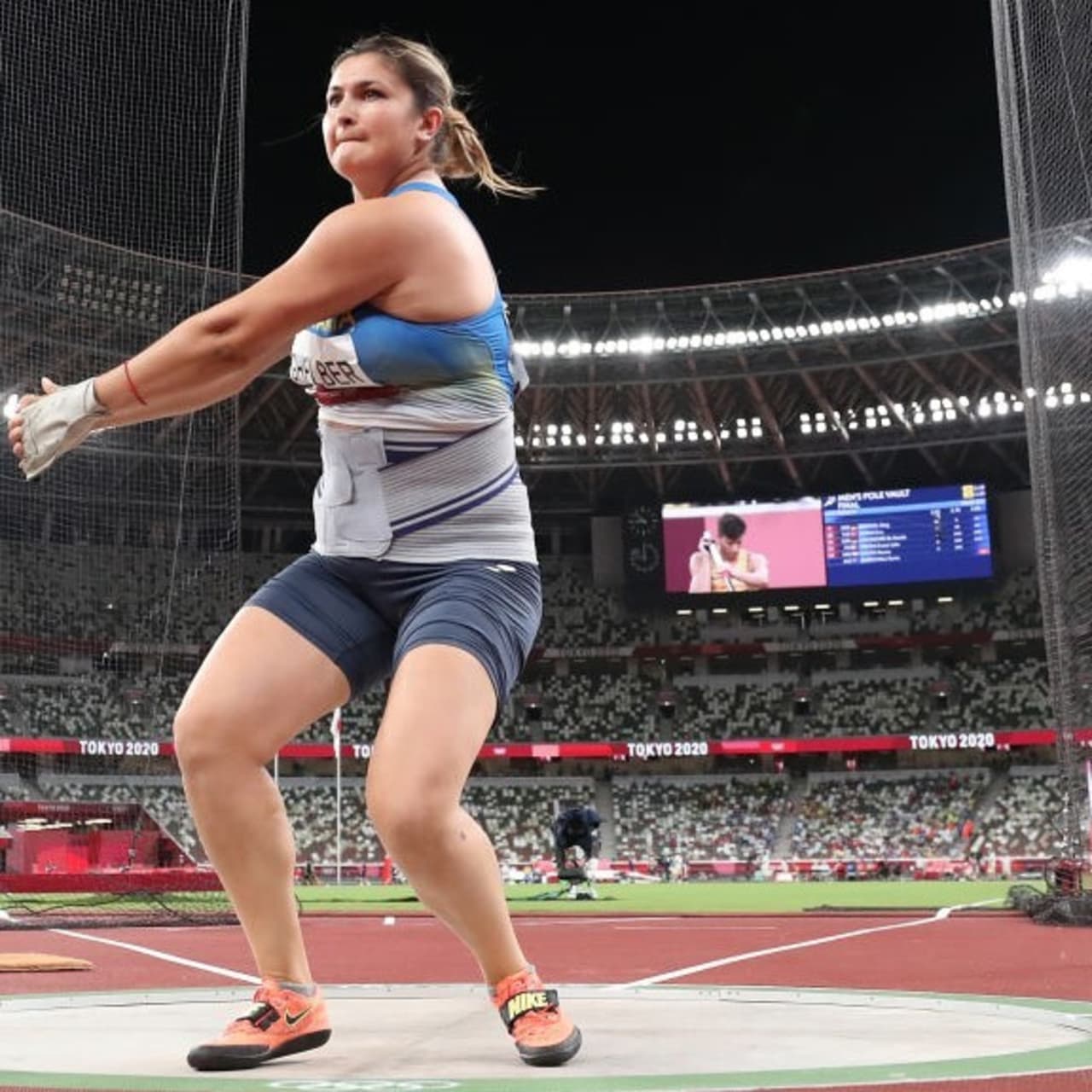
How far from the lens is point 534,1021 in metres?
3.31

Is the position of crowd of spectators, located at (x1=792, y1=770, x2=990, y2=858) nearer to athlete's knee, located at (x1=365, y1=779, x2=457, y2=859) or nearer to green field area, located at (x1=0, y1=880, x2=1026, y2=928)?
green field area, located at (x1=0, y1=880, x2=1026, y2=928)

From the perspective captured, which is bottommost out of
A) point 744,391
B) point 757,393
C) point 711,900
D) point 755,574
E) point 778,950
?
point 711,900

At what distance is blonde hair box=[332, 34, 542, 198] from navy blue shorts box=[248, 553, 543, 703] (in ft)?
3.32

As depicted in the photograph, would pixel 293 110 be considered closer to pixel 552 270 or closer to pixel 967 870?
pixel 552 270

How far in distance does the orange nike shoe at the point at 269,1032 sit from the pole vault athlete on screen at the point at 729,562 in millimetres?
45069

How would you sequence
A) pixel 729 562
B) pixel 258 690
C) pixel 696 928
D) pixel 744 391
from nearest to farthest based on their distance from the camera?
pixel 258 690 < pixel 696 928 < pixel 744 391 < pixel 729 562

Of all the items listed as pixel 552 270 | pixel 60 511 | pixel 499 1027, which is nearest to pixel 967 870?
pixel 552 270

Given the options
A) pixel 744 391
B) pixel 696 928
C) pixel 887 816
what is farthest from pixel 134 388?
pixel 887 816

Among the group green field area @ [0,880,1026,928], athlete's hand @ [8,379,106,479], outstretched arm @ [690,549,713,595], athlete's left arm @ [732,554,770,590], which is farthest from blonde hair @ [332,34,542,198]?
outstretched arm @ [690,549,713,595]

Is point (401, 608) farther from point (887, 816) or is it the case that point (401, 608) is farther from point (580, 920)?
point (887, 816)

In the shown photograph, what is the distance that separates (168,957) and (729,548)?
40773 millimetres

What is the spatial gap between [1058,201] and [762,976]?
11.1 meters

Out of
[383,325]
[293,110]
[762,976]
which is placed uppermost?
[293,110]

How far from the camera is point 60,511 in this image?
28188 millimetres
